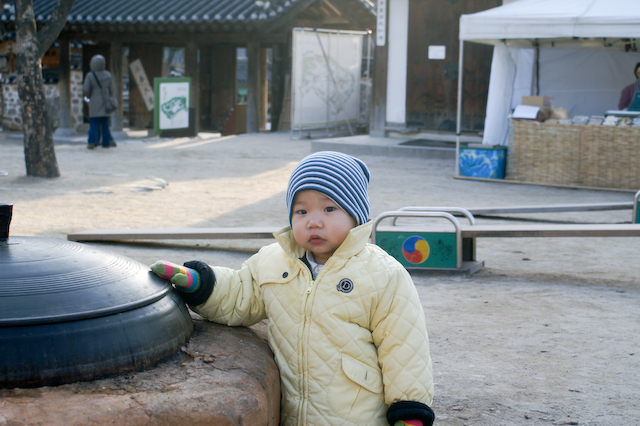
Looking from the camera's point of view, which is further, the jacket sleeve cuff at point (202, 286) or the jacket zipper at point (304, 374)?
the jacket sleeve cuff at point (202, 286)

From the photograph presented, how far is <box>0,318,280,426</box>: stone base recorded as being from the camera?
4.71 ft

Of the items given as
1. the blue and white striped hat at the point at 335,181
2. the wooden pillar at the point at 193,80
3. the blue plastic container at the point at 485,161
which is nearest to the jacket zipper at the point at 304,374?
the blue and white striped hat at the point at 335,181

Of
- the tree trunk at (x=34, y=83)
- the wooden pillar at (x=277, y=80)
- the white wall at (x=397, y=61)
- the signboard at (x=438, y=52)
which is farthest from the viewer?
the wooden pillar at (x=277, y=80)

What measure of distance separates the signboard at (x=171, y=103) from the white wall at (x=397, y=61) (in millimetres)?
4874

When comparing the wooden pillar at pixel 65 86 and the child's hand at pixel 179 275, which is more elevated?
the wooden pillar at pixel 65 86

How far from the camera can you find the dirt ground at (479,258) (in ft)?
8.79

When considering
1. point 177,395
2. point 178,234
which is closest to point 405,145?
point 178,234

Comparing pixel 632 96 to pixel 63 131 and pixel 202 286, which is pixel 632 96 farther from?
pixel 63 131

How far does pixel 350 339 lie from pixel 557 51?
10262 mm

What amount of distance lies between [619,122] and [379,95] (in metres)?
6.14

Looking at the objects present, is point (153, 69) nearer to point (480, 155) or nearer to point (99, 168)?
point (99, 168)

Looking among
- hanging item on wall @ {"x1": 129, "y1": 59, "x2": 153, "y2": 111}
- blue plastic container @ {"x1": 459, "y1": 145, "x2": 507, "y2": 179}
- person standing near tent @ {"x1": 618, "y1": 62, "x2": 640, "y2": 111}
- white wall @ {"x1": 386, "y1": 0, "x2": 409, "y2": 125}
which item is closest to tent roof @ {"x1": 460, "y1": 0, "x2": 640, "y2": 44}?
person standing near tent @ {"x1": 618, "y1": 62, "x2": 640, "y2": 111}

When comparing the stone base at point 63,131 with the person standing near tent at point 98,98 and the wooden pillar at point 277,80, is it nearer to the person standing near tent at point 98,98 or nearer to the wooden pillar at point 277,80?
the person standing near tent at point 98,98

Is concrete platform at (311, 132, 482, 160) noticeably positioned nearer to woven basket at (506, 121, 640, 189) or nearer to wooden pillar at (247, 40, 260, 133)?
woven basket at (506, 121, 640, 189)
